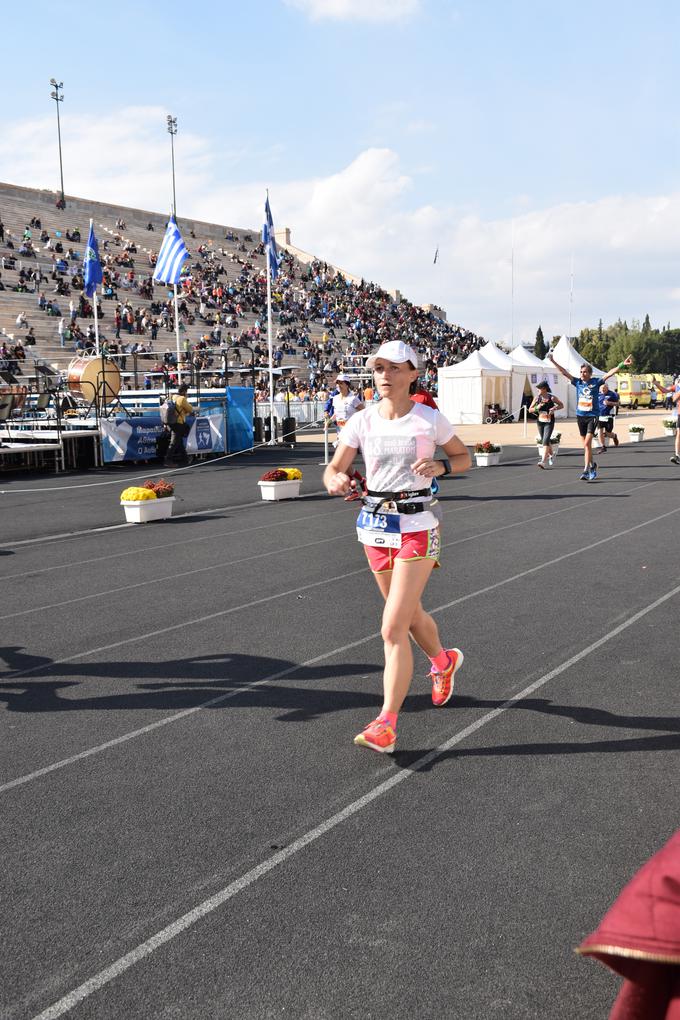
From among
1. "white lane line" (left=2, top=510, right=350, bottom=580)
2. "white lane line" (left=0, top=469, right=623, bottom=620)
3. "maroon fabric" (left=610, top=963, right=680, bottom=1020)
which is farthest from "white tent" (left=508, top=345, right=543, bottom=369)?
"maroon fabric" (left=610, top=963, right=680, bottom=1020)

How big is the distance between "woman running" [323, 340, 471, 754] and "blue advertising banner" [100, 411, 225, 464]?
19.1 m

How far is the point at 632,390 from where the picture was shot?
61625 mm

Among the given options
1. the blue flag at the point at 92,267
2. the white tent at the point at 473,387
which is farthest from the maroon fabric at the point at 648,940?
the white tent at the point at 473,387

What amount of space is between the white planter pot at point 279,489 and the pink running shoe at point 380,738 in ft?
37.7

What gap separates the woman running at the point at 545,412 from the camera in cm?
1902

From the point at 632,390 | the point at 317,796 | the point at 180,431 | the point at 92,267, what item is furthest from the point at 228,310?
the point at 317,796

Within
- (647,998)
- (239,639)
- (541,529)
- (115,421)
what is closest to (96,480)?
(115,421)

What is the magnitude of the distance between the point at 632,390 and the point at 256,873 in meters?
62.5

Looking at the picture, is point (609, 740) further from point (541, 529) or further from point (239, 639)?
point (541, 529)

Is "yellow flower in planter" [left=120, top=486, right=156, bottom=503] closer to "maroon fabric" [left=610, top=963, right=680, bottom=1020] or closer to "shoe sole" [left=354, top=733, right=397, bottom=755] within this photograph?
"shoe sole" [left=354, top=733, right=397, bottom=755]

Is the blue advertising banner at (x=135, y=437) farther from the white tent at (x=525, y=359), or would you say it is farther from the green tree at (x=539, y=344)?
the green tree at (x=539, y=344)

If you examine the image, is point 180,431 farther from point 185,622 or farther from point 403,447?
point 403,447

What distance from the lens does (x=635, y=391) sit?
6178 cm

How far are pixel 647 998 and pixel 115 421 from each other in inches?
886
